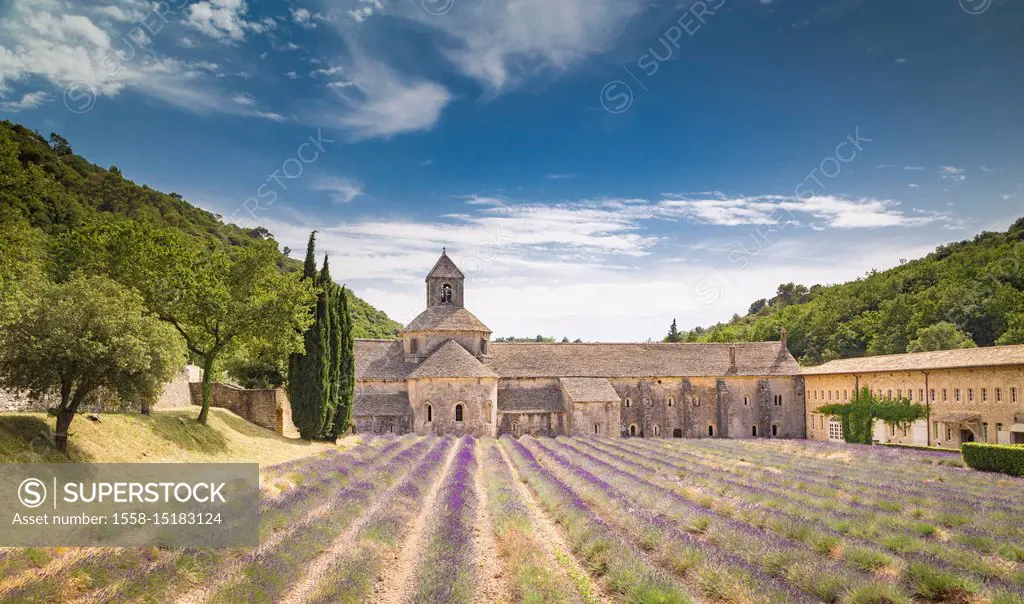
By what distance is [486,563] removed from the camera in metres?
13.4

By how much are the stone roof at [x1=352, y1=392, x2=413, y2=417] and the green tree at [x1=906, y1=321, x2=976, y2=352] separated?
195 feet

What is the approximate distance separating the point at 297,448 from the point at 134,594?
23035 mm

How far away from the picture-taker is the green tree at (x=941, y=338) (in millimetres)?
70625

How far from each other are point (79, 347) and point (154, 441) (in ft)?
22.3

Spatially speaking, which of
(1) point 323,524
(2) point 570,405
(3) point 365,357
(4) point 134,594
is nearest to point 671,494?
(1) point 323,524

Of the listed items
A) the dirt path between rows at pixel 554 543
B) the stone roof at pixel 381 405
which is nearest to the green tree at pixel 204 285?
the dirt path between rows at pixel 554 543

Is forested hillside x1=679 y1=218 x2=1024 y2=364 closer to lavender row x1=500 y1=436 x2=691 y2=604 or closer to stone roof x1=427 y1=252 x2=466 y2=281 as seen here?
stone roof x1=427 y1=252 x2=466 y2=281

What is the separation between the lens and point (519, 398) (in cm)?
5056

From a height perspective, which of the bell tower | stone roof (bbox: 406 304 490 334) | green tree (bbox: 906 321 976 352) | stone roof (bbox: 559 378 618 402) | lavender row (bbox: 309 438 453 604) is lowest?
lavender row (bbox: 309 438 453 604)

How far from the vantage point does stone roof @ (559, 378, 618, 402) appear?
1923 inches

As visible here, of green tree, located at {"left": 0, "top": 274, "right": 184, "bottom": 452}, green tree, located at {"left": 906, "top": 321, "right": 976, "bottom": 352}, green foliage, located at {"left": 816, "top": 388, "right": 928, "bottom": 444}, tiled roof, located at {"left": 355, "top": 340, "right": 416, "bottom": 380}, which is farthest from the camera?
green tree, located at {"left": 906, "top": 321, "right": 976, "bottom": 352}

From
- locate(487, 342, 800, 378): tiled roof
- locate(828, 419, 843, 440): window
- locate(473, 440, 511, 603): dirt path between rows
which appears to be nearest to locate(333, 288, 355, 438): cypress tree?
locate(487, 342, 800, 378): tiled roof

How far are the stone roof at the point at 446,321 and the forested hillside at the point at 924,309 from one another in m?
53.5

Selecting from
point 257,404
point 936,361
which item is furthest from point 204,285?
point 936,361
